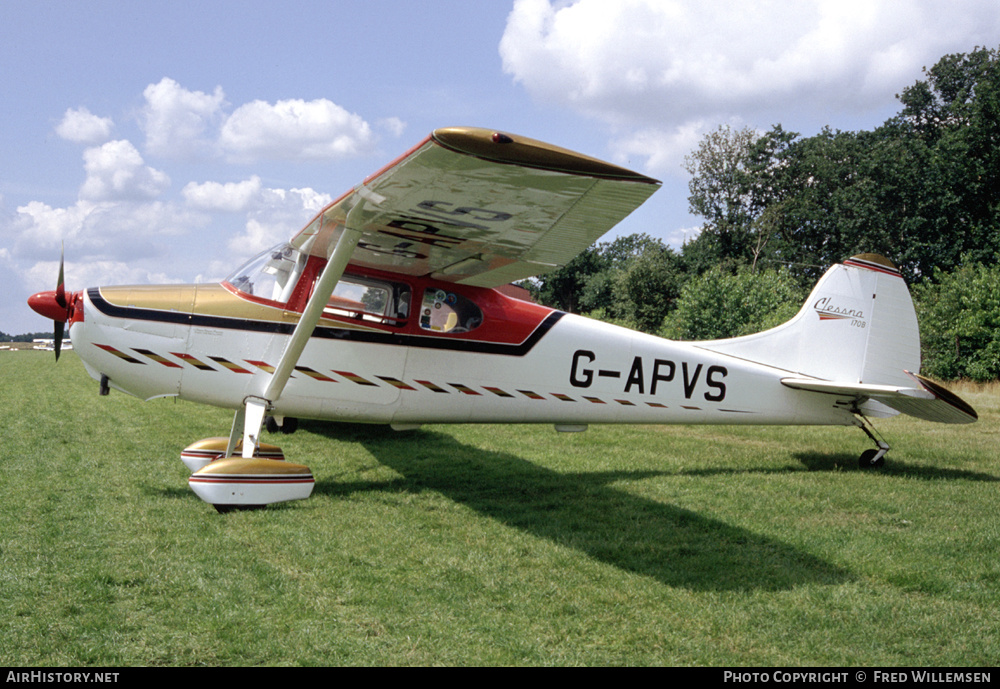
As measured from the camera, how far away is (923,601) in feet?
13.0

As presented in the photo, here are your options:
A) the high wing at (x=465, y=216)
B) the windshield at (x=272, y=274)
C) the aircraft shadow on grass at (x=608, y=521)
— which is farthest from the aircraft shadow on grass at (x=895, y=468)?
the windshield at (x=272, y=274)

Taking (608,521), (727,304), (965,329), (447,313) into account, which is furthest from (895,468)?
(727,304)

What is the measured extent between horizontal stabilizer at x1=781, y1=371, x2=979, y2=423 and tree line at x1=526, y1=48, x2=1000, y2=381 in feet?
75.1

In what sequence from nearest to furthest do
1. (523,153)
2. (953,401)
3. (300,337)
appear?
(523,153)
(300,337)
(953,401)

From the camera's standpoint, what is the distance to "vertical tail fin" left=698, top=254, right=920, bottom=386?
8008mm

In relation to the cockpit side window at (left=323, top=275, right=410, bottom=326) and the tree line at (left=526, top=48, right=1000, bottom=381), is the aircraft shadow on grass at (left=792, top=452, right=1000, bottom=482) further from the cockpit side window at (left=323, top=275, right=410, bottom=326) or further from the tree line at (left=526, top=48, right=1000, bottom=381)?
the tree line at (left=526, top=48, right=1000, bottom=381)

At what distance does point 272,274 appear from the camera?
651 cm

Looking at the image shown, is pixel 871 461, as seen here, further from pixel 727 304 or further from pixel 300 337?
pixel 727 304

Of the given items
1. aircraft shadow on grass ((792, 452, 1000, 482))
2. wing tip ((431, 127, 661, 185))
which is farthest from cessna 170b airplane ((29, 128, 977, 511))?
wing tip ((431, 127, 661, 185))

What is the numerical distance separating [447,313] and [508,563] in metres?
2.96

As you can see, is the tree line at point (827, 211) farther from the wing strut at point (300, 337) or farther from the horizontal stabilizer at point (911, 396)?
the wing strut at point (300, 337)

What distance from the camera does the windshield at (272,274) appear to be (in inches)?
252
